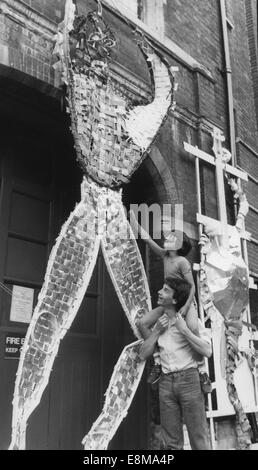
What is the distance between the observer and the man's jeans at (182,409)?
10.1 feet

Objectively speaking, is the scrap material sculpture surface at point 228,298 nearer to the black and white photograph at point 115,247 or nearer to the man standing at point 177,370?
the black and white photograph at point 115,247

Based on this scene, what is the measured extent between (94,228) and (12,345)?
43.6 inches

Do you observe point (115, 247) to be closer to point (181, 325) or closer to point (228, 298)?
point (181, 325)

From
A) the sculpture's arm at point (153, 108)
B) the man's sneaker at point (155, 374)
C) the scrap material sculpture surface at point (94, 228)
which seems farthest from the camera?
the sculpture's arm at point (153, 108)

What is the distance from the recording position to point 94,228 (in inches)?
135

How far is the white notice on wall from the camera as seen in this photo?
3.71m

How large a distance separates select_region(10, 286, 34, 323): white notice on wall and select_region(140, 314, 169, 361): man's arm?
1016 mm

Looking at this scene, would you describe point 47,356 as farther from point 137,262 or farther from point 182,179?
point 182,179

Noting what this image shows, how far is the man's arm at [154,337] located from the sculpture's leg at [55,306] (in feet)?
1.89

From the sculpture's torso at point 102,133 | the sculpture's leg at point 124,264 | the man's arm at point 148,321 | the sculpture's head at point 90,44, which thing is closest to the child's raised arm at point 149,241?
the sculpture's leg at point 124,264

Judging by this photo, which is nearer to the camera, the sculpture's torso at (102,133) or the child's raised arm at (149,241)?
the sculpture's torso at (102,133)

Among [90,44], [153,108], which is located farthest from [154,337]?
[90,44]

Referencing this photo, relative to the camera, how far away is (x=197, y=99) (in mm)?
5504

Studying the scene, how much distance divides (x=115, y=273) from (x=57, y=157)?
56.9 inches
